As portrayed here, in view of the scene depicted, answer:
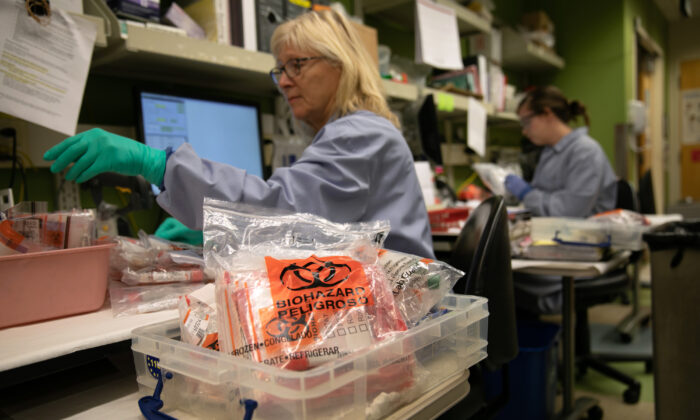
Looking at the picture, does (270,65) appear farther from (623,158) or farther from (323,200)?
(623,158)

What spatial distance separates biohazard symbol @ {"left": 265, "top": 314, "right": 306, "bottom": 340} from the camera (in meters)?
0.47

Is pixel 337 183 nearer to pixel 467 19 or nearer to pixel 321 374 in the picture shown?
pixel 321 374

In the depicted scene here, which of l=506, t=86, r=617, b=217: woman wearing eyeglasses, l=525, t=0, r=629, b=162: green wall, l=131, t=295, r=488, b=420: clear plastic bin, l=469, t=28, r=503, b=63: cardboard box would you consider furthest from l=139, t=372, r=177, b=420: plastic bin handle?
l=525, t=0, r=629, b=162: green wall

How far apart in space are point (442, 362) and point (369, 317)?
0.13 meters

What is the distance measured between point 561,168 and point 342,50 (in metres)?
1.75

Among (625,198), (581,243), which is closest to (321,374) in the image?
(581,243)

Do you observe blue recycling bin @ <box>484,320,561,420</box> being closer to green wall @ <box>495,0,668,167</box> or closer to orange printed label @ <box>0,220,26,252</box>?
orange printed label @ <box>0,220,26,252</box>

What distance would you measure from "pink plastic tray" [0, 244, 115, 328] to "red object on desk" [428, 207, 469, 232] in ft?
3.73

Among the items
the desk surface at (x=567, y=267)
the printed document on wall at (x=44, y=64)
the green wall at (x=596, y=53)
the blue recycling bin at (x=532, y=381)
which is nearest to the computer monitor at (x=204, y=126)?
the printed document on wall at (x=44, y=64)

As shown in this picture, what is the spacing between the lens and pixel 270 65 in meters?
1.39

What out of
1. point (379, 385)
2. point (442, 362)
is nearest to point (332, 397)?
point (379, 385)

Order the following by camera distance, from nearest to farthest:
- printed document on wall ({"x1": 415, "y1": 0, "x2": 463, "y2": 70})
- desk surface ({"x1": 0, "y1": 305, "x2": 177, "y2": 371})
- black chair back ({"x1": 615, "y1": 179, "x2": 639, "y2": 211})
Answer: desk surface ({"x1": 0, "y1": 305, "x2": 177, "y2": 371}), printed document on wall ({"x1": 415, "y1": 0, "x2": 463, "y2": 70}), black chair back ({"x1": 615, "y1": 179, "x2": 639, "y2": 211})

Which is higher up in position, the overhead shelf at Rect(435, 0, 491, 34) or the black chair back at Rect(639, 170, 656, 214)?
the overhead shelf at Rect(435, 0, 491, 34)

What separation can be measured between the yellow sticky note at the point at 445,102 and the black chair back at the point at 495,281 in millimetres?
1258
